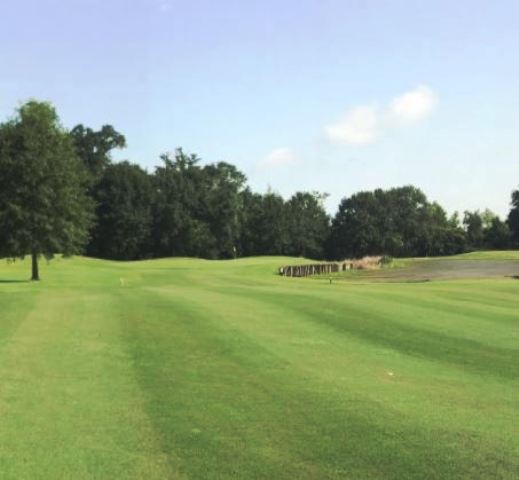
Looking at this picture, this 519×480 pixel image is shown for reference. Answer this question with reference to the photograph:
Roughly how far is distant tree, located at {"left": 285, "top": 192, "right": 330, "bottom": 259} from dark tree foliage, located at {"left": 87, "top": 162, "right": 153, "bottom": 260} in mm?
31302

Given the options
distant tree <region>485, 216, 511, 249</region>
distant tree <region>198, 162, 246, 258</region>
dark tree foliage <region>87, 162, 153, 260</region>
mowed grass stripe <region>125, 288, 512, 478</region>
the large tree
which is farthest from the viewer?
distant tree <region>485, 216, 511, 249</region>

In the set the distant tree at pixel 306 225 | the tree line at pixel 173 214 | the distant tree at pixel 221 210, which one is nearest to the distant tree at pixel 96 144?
the tree line at pixel 173 214

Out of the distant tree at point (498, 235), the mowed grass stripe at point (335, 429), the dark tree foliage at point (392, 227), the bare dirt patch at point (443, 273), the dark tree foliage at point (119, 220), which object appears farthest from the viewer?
the distant tree at point (498, 235)

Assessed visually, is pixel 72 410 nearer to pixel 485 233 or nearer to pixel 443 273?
pixel 443 273

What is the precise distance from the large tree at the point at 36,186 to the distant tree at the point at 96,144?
74446mm

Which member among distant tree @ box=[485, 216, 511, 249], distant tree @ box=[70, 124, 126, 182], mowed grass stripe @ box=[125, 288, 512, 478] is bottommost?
mowed grass stripe @ box=[125, 288, 512, 478]

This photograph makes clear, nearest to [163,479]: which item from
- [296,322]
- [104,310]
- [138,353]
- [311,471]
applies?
[311,471]

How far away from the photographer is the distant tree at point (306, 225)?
4924 inches

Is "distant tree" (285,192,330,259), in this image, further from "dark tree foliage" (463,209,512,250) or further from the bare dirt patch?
the bare dirt patch

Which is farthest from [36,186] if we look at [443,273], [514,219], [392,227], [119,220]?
[514,219]

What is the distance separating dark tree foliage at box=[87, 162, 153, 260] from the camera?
3888 inches

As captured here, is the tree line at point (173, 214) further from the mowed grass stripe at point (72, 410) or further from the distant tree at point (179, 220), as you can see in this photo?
the mowed grass stripe at point (72, 410)

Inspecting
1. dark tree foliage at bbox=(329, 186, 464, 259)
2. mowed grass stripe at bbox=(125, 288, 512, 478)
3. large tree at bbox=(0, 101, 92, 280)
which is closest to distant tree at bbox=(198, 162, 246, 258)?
dark tree foliage at bbox=(329, 186, 464, 259)

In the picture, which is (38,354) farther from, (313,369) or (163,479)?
(163,479)
